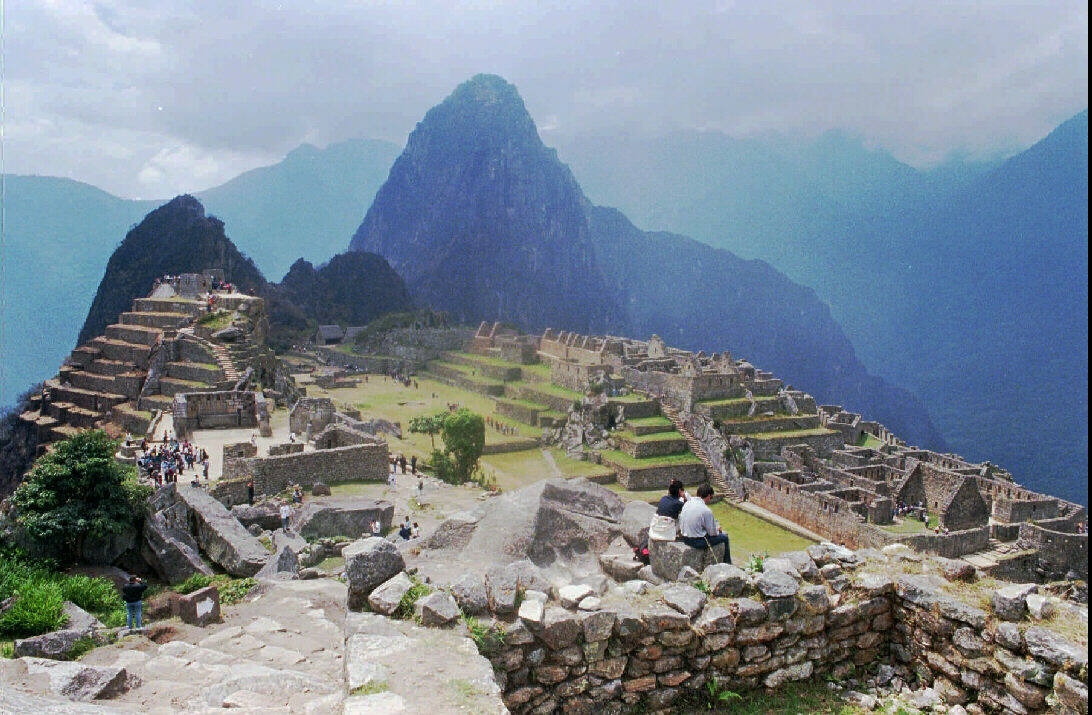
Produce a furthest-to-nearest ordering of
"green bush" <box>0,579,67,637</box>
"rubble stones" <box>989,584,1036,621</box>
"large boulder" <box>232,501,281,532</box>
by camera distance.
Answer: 1. "large boulder" <box>232,501,281,532</box>
2. "green bush" <box>0,579,67,637</box>
3. "rubble stones" <box>989,584,1036,621</box>

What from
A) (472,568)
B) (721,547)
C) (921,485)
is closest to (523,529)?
(472,568)

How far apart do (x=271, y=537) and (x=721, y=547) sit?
9.17 meters

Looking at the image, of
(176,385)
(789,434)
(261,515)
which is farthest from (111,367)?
(789,434)

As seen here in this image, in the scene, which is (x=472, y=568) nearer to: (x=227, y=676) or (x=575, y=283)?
(x=227, y=676)

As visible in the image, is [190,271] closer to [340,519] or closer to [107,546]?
[340,519]

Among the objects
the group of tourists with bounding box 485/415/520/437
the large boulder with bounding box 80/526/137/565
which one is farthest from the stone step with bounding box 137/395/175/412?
the large boulder with bounding box 80/526/137/565

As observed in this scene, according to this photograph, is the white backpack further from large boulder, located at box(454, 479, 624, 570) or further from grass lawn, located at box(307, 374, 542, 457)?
grass lawn, located at box(307, 374, 542, 457)

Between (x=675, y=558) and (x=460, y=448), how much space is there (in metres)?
24.6

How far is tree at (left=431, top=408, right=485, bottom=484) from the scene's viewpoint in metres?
29.2

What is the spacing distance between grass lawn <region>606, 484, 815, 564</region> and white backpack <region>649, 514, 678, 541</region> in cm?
1617

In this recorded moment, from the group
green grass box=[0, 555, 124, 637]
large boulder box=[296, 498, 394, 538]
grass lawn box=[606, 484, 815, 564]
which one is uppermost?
green grass box=[0, 555, 124, 637]

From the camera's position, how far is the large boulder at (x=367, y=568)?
522cm

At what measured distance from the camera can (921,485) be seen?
27141 millimetres

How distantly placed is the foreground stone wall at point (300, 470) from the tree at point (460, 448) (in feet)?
Result: 38.2
